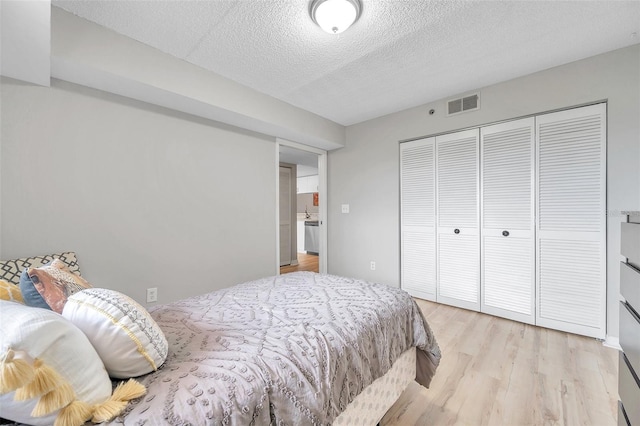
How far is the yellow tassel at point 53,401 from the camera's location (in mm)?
584

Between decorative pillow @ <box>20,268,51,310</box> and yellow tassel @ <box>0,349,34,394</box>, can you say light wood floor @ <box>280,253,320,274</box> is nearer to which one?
decorative pillow @ <box>20,268,51,310</box>

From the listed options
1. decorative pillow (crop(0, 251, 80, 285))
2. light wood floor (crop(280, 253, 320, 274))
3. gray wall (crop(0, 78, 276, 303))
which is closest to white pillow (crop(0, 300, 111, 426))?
decorative pillow (crop(0, 251, 80, 285))

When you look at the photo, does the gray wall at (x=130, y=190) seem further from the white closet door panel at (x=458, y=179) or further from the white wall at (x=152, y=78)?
the white closet door panel at (x=458, y=179)

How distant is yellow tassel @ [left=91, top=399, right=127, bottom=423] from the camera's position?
0.67m

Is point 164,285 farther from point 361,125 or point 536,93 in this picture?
point 536,93

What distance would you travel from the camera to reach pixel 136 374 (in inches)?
33.6

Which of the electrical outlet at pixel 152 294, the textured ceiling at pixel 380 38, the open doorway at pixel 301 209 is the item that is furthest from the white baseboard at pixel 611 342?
the electrical outlet at pixel 152 294

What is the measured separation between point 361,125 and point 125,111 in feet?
9.50

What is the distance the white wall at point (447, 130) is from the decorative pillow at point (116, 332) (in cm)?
323

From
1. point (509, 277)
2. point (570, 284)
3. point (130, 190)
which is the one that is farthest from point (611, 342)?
point (130, 190)

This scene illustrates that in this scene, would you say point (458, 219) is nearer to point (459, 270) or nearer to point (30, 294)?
point (459, 270)

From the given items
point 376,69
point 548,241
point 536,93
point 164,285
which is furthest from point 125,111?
point 548,241

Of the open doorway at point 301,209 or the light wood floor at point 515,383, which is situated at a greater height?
the open doorway at point 301,209

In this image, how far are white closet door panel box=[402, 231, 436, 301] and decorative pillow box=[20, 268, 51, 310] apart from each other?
3391 mm
